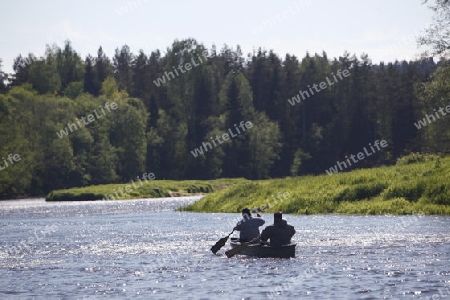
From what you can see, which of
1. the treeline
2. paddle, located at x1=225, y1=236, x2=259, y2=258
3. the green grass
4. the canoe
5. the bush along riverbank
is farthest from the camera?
the treeline

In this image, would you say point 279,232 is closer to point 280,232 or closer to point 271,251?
point 280,232

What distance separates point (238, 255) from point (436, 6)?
116 feet

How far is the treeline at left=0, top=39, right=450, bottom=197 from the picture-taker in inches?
5113

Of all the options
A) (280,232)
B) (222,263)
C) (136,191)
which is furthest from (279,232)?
(136,191)

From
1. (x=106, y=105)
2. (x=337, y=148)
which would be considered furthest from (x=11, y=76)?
(x=337, y=148)

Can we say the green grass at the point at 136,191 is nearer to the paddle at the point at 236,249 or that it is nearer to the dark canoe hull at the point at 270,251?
the paddle at the point at 236,249

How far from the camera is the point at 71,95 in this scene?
173 m

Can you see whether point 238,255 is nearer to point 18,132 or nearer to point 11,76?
point 18,132

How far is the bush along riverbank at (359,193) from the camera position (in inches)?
2176

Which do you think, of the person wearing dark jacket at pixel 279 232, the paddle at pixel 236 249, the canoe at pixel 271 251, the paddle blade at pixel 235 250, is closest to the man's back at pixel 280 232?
the person wearing dark jacket at pixel 279 232

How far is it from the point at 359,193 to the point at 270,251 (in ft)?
84.7

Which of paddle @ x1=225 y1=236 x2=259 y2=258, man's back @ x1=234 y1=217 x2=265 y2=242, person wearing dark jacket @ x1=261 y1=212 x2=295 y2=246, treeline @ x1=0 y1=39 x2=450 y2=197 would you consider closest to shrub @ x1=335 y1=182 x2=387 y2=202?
man's back @ x1=234 y1=217 x2=265 y2=242

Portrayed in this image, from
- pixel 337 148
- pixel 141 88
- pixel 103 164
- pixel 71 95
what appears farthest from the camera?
pixel 141 88

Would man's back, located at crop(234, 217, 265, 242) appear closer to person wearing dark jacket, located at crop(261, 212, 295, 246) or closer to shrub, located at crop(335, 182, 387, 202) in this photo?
person wearing dark jacket, located at crop(261, 212, 295, 246)
